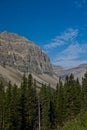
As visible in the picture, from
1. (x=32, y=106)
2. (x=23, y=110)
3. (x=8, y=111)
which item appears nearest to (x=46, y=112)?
(x=32, y=106)

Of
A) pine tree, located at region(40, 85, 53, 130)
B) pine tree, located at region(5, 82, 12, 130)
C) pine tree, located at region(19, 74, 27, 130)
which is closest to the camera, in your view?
pine tree, located at region(5, 82, 12, 130)

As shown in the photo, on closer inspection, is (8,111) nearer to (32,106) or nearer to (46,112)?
(32,106)

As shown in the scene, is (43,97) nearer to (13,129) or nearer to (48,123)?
(48,123)

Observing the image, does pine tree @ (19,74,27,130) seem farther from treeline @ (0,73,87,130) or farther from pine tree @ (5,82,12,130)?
pine tree @ (5,82,12,130)

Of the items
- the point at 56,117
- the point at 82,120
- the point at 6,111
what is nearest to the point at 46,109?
the point at 56,117

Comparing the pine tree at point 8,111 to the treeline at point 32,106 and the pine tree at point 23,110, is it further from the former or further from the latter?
the pine tree at point 23,110

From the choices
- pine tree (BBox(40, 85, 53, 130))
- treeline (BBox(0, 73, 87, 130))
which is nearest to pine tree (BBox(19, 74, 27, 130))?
treeline (BBox(0, 73, 87, 130))

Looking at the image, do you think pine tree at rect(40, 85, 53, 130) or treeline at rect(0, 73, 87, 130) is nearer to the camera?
treeline at rect(0, 73, 87, 130)

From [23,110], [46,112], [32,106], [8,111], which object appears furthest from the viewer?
[46,112]

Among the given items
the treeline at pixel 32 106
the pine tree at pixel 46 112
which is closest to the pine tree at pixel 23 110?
the treeline at pixel 32 106

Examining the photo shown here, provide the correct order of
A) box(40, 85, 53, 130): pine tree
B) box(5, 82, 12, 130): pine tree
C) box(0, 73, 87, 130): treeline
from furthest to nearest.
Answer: box(40, 85, 53, 130): pine tree
box(0, 73, 87, 130): treeline
box(5, 82, 12, 130): pine tree

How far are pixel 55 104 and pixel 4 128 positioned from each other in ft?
88.1

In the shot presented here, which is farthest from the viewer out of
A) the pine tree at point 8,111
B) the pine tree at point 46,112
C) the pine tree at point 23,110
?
the pine tree at point 46,112

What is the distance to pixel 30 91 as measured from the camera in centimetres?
9481
